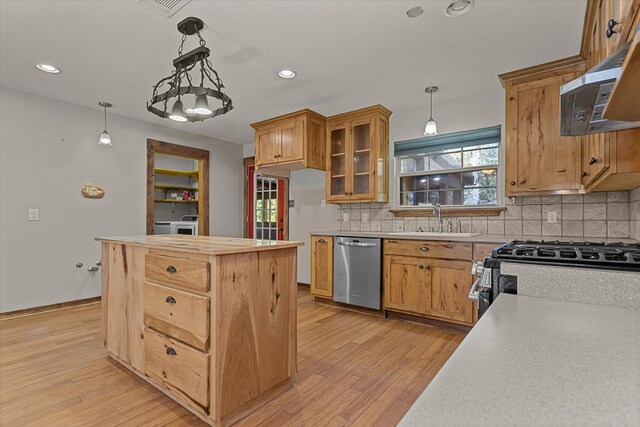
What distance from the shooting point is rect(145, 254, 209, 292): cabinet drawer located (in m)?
1.72

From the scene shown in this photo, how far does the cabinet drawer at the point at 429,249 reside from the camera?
303 cm

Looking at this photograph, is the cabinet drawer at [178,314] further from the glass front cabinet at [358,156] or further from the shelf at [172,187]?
the shelf at [172,187]

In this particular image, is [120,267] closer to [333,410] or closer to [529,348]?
[333,410]

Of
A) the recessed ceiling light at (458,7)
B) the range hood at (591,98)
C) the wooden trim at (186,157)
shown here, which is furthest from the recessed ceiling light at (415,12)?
the wooden trim at (186,157)

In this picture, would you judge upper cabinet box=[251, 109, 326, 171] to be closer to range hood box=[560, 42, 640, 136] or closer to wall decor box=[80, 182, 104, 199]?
wall decor box=[80, 182, 104, 199]

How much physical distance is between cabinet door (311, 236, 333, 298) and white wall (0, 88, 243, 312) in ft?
8.10

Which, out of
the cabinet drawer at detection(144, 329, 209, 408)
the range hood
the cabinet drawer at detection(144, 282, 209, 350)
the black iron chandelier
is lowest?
the cabinet drawer at detection(144, 329, 209, 408)

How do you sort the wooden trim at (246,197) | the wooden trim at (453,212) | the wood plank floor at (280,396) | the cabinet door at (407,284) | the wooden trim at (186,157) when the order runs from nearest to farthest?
the wood plank floor at (280,396) → the cabinet door at (407,284) → the wooden trim at (453,212) → the wooden trim at (186,157) → the wooden trim at (246,197)

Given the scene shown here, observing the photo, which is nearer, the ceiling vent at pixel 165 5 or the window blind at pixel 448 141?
the ceiling vent at pixel 165 5

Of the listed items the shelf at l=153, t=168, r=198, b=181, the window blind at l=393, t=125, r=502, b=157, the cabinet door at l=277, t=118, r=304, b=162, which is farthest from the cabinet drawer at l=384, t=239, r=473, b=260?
the shelf at l=153, t=168, r=198, b=181

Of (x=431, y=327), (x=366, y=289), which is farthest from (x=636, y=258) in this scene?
(x=366, y=289)

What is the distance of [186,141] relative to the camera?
5.14 m

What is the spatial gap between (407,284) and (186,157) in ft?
12.6

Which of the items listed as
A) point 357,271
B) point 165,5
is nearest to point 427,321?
point 357,271
